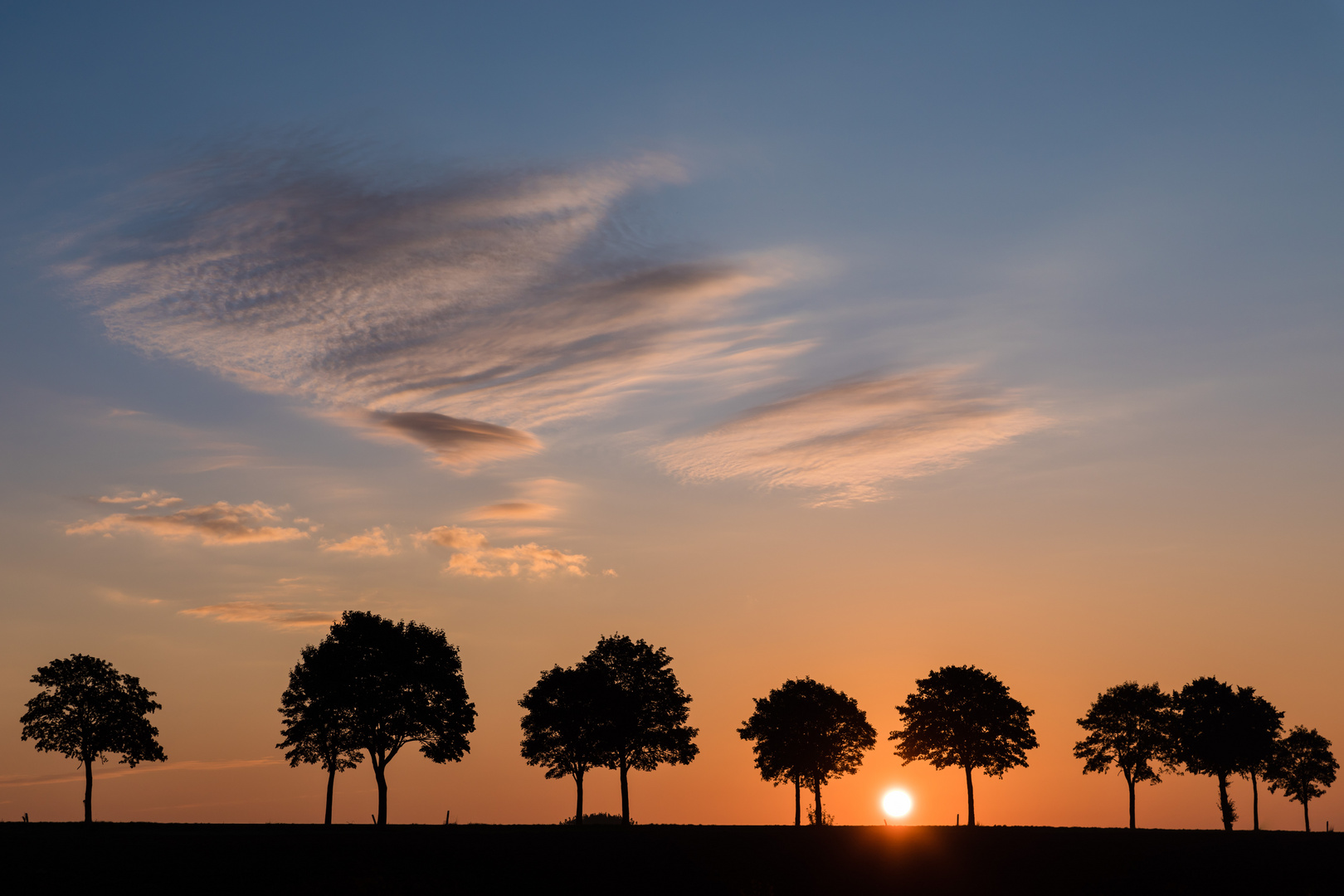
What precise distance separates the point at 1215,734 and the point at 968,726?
27478 mm

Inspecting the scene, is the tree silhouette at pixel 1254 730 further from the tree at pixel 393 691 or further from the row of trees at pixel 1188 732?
the tree at pixel 393 691

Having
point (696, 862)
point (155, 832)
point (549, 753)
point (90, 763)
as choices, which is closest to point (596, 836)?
point (696, 862)

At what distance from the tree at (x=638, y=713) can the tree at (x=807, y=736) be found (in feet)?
72.0

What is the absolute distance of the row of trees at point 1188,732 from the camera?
116 meters

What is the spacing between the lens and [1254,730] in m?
117

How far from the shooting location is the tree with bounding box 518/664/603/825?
104m

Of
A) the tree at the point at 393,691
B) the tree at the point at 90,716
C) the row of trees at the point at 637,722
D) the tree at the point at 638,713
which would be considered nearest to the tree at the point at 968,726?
the row of trees at the point at 637,722

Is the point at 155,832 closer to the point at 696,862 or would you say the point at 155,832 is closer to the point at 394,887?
the point at 394,887

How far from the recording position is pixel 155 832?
223 feet

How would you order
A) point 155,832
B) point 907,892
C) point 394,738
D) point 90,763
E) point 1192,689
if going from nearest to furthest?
point 907,892
point 155,832
point 394,738
point 90,763
point 1192,689

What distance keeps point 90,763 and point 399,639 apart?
3350cm

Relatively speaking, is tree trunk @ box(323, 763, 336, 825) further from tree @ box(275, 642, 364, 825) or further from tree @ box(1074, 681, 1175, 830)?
tree @ box(1074, 681, 1175, 830)

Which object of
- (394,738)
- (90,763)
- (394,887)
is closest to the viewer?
(394,887)

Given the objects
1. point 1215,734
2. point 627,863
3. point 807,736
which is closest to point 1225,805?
point 1215,734
